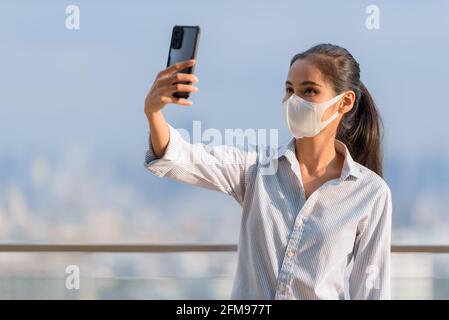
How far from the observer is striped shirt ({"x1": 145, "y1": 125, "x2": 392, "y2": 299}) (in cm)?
168

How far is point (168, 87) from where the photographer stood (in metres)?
1.57

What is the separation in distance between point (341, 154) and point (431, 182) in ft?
7.35

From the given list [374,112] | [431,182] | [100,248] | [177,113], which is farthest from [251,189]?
[431,182]

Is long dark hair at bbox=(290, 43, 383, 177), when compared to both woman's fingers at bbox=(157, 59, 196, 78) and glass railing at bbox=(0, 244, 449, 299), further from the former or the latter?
glass railing at bbox=(0, 244, 449, 299)

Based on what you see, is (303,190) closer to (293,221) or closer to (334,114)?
(293,221)

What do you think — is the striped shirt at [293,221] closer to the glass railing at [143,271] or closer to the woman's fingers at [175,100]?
the woman's fingers at [175,100]

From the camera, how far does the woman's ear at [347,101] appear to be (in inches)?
75.7

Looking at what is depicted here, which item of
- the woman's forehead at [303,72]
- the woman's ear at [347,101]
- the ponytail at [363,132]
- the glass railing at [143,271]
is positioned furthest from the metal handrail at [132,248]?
the woman's forehead at [303,72]

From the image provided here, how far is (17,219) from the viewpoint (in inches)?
158

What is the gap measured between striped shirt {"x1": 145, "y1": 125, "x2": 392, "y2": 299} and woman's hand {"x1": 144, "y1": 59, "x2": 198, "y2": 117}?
0.10 m

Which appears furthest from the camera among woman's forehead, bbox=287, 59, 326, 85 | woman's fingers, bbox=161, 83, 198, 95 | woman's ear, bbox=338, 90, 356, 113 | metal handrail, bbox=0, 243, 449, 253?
metal handrail, bbox=0, 243, 449, 253

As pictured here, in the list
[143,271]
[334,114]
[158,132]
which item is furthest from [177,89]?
[143,271]

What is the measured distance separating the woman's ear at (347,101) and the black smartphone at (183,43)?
0.42 m

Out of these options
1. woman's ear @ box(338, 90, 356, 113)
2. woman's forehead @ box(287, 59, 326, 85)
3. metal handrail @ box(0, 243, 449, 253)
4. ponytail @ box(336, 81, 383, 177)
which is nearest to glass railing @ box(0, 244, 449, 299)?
metal handrail @ box(0, 243, 449, 253)
